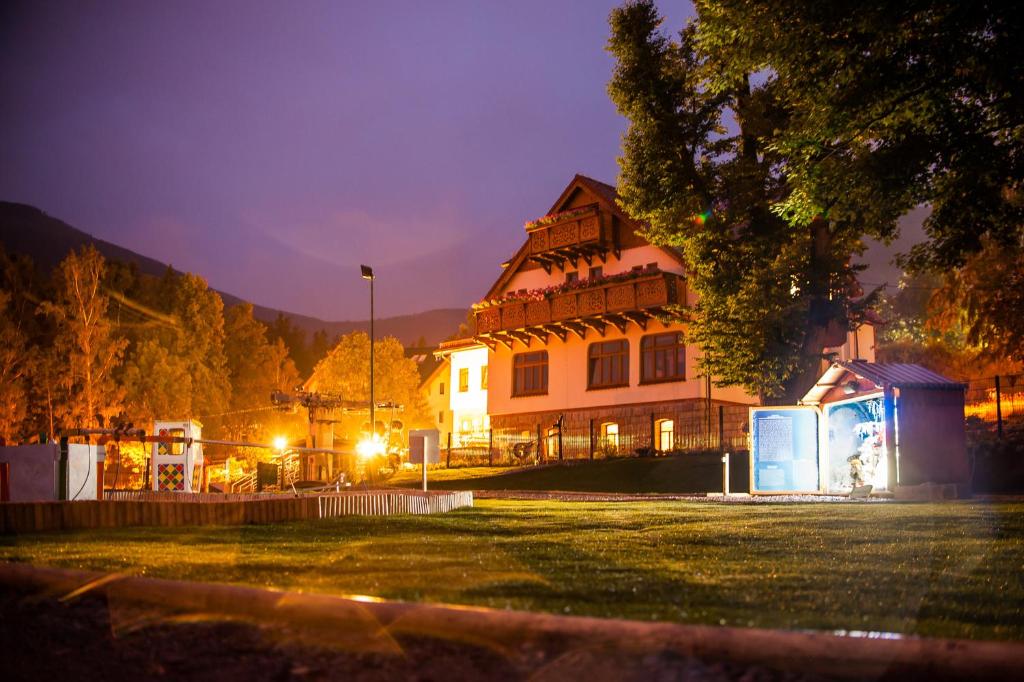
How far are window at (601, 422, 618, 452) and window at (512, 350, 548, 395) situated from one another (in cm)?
406

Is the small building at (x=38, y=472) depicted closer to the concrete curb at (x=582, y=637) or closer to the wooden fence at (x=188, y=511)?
the wooden fence at (x=188, y=511)

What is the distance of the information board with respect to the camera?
2364cm

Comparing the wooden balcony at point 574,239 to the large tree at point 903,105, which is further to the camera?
the wooden balcony at point 574,239

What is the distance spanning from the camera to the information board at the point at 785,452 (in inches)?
931

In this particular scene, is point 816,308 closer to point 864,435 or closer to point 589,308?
point 864,435

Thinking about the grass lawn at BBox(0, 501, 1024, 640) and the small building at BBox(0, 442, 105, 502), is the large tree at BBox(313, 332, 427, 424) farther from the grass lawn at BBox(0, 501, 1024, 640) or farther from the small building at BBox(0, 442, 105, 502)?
the grass lawn at BBox(0, 501, 1024, 640)

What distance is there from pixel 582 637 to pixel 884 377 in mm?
18633

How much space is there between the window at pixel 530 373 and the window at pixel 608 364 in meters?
2.88

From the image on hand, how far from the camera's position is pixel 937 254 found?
13750 millimetres

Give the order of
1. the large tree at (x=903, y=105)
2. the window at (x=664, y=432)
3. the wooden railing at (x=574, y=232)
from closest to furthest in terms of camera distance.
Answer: the large tree at (x=903, y=105) < the window at (x=664, y=432) < the wooden railing at (x=574, y=232)

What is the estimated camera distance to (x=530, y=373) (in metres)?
48.2

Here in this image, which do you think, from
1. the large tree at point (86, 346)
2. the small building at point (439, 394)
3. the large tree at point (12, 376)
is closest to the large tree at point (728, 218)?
the large tree at point (86, 346)

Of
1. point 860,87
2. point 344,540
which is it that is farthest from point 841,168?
point 344,540

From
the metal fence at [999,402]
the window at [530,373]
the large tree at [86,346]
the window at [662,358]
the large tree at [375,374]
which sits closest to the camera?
the metal fence at [999,402]
